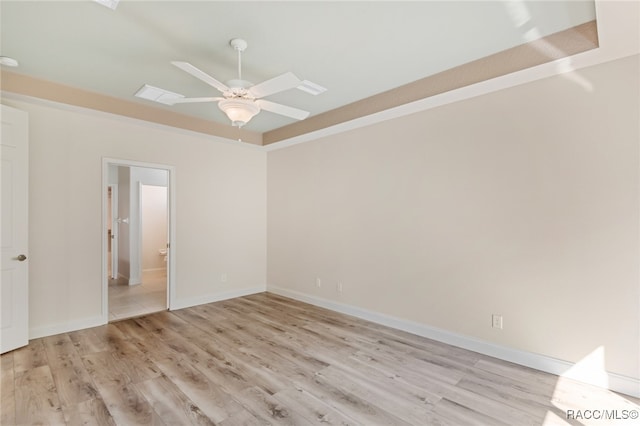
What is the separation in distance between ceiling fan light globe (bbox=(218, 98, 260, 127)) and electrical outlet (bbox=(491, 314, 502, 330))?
10.0ft

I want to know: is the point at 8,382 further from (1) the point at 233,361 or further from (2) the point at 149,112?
(2) the point at 149,112

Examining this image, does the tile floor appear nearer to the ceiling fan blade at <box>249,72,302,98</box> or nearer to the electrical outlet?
the ceiling fan blade at <box>249,72,302,98</box>

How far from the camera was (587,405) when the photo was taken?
2.27m

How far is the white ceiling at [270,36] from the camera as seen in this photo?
2248 millimetres

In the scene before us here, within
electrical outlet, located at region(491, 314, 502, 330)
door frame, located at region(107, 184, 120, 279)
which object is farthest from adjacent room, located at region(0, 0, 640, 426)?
door frame, located at region(107, 184, 120, 279)

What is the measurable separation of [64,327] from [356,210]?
3.94 m

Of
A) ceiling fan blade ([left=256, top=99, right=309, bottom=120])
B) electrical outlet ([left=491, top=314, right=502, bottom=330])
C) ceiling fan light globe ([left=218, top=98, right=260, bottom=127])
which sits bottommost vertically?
electrical outlet ([left=491, top=314, right=502, bottom=330])

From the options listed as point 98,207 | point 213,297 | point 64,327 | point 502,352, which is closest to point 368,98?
point 502,352

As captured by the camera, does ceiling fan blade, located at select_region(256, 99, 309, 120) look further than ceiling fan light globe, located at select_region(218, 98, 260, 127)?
Yes

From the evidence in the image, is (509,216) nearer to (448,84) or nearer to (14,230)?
(448,84)

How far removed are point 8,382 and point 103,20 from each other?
3083 millimetres

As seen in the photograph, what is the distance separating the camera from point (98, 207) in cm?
396

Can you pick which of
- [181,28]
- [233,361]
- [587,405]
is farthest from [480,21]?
[233,361]

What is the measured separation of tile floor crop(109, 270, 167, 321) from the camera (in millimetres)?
4535
